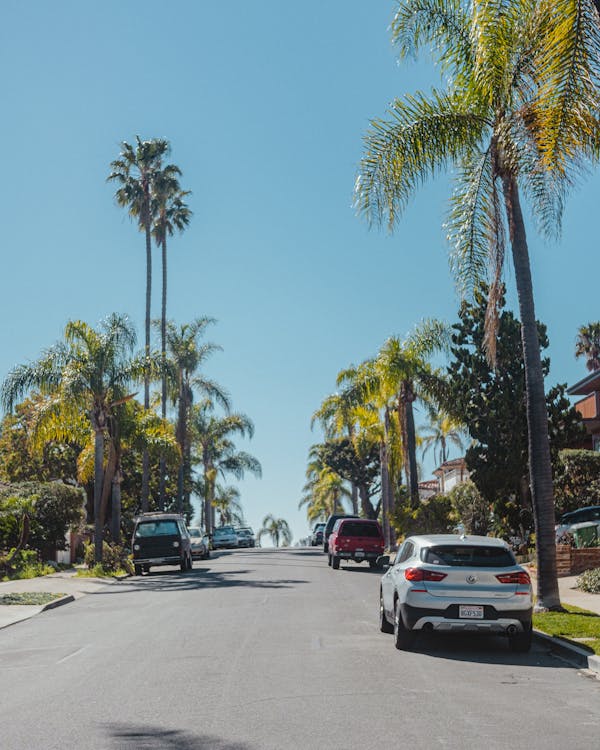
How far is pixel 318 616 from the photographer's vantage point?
17.1m

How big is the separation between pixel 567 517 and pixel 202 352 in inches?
1283

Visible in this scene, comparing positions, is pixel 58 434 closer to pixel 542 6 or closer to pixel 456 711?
pixel 542 6

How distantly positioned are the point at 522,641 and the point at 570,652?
0.61m

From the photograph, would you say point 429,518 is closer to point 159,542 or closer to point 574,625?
point 159,542

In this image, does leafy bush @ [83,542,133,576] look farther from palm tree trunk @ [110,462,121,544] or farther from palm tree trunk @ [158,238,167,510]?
palm tree trunk @ [158,238,167,510]

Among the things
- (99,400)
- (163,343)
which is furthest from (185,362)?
(99,400)

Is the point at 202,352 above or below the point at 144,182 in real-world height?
below

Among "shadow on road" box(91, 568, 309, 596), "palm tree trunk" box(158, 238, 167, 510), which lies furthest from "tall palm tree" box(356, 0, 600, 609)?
"palm tree trunk" box(158, 238, 167, 510)

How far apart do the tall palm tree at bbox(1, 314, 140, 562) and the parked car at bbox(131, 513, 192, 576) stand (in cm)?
132

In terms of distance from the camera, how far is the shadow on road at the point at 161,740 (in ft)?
23.2

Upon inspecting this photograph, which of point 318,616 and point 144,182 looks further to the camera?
point 144,182

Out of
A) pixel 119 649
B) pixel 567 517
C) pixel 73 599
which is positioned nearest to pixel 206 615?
pixel 119 649

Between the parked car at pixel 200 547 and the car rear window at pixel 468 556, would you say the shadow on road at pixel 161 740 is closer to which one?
the car rear window at pixel 468 556

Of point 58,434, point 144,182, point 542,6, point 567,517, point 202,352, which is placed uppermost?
point 144,182
